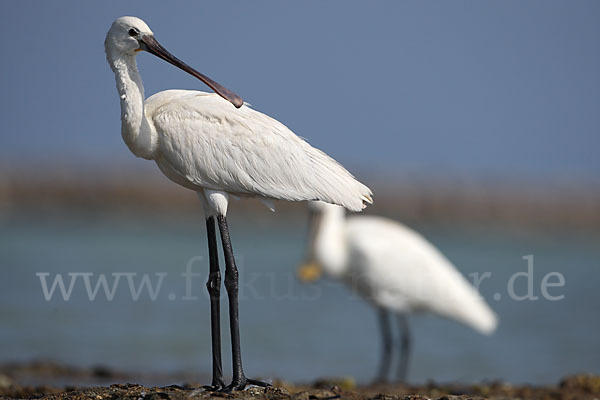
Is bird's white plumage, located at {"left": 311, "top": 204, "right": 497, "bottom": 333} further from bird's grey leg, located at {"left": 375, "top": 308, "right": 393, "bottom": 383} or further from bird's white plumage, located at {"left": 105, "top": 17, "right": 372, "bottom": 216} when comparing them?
bird's white plumage, located at {"left": 105, "top": 17, "right": 372, "bottom": 216}

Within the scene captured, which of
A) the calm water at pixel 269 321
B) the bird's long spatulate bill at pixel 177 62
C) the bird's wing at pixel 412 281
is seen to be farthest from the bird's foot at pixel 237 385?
the bird's wing at pixel 412 281

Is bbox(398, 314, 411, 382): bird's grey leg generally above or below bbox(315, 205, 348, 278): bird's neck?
below

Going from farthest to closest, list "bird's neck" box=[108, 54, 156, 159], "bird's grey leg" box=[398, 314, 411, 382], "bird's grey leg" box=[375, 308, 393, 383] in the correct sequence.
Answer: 1. "bird's grey leg" box=[375, 308, 393, 383]
2. "bird's grey leg" box=[398, 314, 411, 382]
3. "bird's neck" box=[108, 54, 156, 159]

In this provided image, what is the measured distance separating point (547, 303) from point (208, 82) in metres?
15.1

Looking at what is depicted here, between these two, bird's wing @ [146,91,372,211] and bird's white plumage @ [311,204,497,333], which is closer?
bird's wing @ [146,91,372,211]

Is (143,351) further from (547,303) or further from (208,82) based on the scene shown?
(547,303)

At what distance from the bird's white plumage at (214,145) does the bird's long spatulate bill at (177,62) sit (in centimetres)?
6

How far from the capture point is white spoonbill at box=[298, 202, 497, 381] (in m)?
12.1

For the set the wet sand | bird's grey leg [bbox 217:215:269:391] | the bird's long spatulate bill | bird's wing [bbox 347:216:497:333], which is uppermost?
the bird's long spatulate bill

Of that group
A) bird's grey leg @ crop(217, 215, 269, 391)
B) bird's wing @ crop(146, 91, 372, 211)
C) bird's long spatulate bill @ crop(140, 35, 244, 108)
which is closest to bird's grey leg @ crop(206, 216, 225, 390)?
bird's grey leg @ crop(217, 215, 269, 391)

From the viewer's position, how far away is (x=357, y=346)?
13953 millimetres

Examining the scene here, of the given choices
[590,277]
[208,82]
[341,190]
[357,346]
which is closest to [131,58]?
[208,82]

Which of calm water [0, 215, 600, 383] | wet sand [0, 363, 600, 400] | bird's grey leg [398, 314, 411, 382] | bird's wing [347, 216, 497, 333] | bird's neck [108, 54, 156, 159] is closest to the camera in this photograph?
wet sand [0, 363, 600, 400]

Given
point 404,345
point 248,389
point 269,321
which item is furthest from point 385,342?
point 248,389
